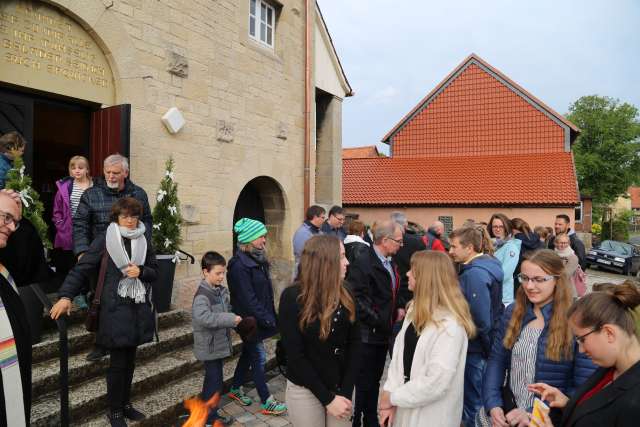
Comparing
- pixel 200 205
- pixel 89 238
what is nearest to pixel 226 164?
pixel 200 205

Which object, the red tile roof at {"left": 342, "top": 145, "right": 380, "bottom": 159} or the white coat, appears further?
the red tile roof at {"left": 342, "top": 145, "right": 380, "bottom": 159}

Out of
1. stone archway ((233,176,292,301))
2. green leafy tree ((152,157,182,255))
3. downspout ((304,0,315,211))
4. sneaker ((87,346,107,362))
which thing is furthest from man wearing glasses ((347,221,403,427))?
downspout ((304,0,315,211))

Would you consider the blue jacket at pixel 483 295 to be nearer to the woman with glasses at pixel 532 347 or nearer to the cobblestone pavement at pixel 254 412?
the woman with glasses at pixel 532 347

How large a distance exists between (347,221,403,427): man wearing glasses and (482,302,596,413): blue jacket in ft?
3.70

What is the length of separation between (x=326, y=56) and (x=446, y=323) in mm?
8564

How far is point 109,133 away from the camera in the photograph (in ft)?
17.7

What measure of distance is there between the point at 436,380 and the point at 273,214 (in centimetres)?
689

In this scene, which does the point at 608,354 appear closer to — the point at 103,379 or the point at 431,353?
the point at 431,353

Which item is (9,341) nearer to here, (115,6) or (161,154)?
(161,154)

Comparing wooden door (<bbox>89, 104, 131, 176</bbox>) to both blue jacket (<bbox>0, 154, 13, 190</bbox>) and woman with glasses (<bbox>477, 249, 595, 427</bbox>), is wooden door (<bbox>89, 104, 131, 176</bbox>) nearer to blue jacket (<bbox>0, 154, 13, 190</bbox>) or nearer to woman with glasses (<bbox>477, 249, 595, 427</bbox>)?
blue jacket (<bbox>0, 154, 13, 190</bbox>)

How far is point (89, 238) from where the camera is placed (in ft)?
13.9

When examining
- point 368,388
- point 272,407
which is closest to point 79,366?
point 272,407

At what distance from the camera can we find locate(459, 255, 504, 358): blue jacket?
136 inches

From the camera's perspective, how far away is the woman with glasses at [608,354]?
1.48 metres
